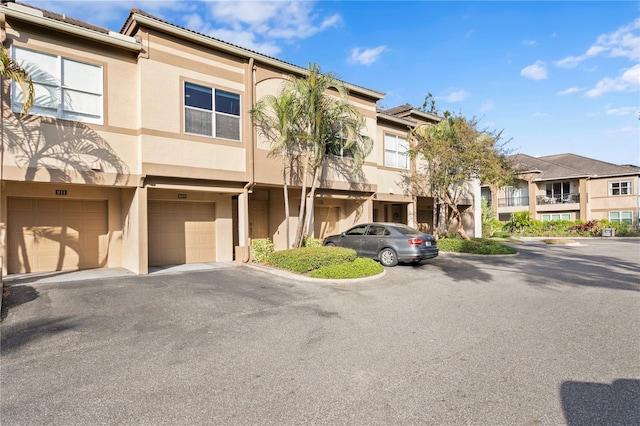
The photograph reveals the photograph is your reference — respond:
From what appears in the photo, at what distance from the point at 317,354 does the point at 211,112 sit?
958cm

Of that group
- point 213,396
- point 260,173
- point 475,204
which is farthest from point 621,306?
point 475,204

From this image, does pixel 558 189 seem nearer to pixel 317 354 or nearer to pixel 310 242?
pixel 310 242

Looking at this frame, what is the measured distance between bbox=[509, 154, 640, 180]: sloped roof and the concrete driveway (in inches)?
1294

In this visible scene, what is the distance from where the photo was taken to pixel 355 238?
14.3m

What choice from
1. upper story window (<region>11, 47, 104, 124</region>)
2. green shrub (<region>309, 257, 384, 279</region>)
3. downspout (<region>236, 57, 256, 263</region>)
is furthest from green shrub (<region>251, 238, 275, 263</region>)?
A: upper story window (<region>11, 47, 104, 124</region>)

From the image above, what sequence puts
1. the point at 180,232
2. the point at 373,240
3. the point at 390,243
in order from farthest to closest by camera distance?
the point at 373,240 < the point at 180,232 < the point at 390,243

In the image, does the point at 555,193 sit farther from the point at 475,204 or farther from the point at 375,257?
the point at 375,257

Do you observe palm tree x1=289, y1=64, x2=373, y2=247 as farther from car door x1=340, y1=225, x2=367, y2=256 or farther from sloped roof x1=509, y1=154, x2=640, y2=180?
sloped roof x1=509, y1=154, x2=640, y2=180

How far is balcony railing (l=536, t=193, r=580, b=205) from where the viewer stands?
128 feet

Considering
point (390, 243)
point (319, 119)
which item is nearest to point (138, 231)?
point (319, 119)

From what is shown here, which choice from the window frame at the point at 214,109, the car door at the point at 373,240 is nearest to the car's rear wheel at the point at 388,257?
the car door at the point at 373,240

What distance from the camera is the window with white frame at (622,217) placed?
37.4 m

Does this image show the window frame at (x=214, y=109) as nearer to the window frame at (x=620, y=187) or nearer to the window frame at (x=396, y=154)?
the window frame at (x=396, y=154)

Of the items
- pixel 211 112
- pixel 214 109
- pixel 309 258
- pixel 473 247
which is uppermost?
pixel 214 109
